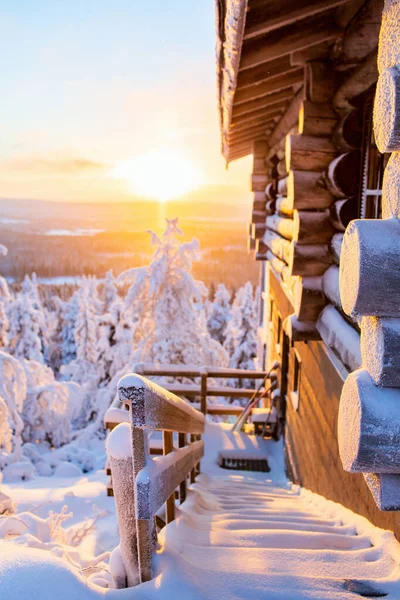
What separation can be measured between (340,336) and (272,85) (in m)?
3.56

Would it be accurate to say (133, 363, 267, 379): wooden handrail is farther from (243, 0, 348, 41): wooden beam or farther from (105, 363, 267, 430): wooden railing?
(243, 0, 348, 41): wooden beam

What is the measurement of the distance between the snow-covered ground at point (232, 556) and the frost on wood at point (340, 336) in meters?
1.15

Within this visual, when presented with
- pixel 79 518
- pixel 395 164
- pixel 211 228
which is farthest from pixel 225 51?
pixel 211 228

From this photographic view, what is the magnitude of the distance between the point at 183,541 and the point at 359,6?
4190mm

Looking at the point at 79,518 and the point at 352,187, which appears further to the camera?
the point at 79,518

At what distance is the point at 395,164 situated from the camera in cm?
179

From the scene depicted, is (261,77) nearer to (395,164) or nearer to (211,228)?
(395,164)

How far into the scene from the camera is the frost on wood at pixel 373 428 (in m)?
1.78

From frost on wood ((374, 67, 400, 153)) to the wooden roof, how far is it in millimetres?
1453

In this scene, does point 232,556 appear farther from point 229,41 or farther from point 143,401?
point 229,41

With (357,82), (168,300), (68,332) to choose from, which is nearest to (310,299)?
(357,82)

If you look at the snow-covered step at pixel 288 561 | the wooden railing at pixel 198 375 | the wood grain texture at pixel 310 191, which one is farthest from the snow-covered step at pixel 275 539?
the wooden railing at pixel 198 375

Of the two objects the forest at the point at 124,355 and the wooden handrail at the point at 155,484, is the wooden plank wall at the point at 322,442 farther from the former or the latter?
the forest at the point at 124,355

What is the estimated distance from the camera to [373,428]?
1783 mm
